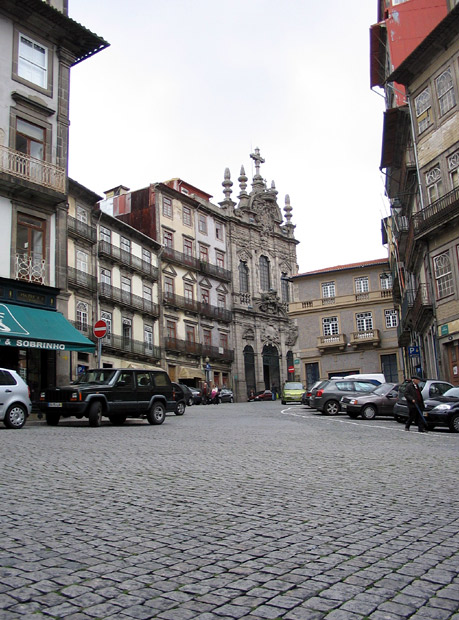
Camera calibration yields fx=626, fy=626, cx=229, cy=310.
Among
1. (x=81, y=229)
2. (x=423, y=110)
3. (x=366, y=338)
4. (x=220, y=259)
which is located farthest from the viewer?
(x=220, y=259)

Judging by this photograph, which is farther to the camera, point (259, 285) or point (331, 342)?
point (259, 285)

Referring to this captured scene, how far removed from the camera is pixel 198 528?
5.20 m

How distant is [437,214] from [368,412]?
384 inches

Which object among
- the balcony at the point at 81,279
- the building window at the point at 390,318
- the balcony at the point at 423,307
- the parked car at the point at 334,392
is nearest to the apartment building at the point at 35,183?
the parked car at the point at 334,392

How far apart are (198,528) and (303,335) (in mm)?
57999

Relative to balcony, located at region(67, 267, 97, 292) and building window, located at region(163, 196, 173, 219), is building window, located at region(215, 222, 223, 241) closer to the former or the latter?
building window, located at region(163, 196, 173, 219)

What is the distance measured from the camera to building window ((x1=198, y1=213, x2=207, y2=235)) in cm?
6131

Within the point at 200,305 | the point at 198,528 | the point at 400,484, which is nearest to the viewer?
the point at 198,528

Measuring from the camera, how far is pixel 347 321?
199 ft

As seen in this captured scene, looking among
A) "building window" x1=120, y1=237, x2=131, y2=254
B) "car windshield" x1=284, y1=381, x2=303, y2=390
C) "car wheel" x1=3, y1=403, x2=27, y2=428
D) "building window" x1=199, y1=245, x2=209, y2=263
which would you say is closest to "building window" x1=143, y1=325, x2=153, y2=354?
"building window" x1=120, y1=237, x2=131, y2=254

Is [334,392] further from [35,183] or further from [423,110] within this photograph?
[423,110]

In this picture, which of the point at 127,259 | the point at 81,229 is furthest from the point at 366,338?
the point at 81,229

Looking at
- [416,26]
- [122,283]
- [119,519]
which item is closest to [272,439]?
[119,519]

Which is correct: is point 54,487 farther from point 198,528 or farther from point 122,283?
point 122,283
